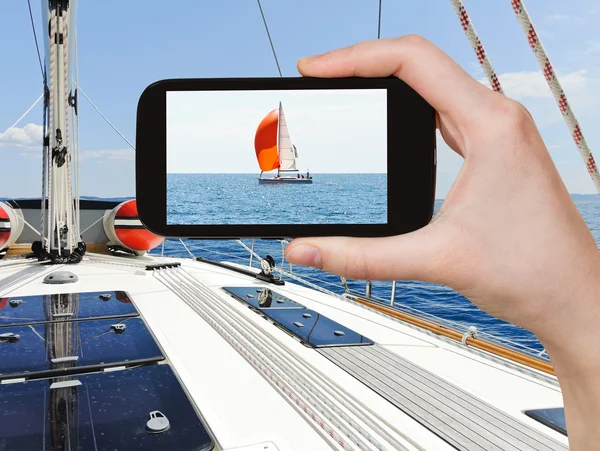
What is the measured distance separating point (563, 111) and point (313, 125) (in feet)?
3.92

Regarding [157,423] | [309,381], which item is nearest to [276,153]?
[157,423]

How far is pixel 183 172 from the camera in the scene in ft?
2.67

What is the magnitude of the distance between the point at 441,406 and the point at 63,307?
5.52 ft

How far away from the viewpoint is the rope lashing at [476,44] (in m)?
1.53

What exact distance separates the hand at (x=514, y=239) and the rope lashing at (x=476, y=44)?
1.03 meters

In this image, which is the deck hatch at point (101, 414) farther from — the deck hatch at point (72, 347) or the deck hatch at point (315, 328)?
the deck hatch at point (315, 328)

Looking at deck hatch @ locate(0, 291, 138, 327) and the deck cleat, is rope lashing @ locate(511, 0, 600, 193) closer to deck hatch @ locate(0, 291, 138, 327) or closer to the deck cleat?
the deck cleat

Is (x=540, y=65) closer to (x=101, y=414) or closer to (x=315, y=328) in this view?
(x=315, y=328)

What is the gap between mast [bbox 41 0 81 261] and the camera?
3115mm

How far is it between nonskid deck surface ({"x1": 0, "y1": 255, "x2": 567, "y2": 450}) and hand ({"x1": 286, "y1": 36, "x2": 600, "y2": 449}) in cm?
62

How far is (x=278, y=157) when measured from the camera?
80 centimetres

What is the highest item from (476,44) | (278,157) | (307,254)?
(476,44)

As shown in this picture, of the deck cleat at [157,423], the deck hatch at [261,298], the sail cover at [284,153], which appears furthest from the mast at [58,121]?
the sail cover at [284,153]

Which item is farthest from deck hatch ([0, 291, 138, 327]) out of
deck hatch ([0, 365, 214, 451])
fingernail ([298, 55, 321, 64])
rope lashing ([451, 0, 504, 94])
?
fingernail ([298, 55, 321, 64])
